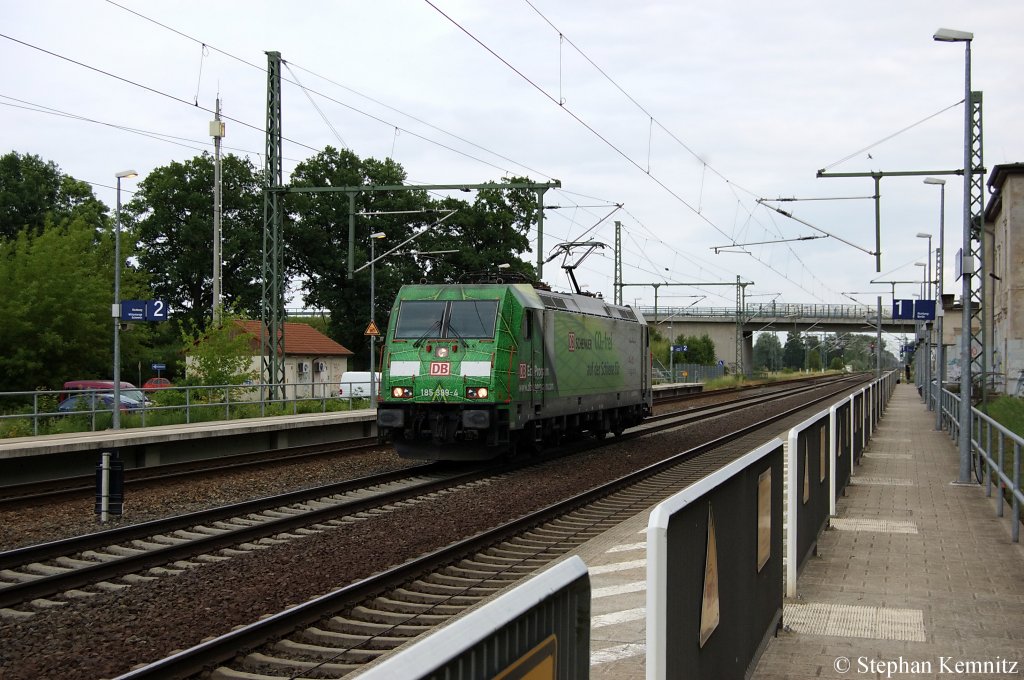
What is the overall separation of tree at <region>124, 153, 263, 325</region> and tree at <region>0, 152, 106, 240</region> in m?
3.16

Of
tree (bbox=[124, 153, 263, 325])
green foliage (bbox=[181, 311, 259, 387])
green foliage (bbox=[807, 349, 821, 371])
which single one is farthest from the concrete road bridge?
green foliage (bbox=[181, 311, 259, 387])

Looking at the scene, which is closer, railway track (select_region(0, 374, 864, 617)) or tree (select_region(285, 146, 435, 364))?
railway track (select_region(0, 374, 864, 617))

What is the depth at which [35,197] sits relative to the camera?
198ft

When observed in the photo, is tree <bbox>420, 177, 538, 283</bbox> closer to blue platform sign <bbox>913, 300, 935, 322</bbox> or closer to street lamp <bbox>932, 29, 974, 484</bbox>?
blue platform sign <bbox>913, 300, 935, 322</bbox>

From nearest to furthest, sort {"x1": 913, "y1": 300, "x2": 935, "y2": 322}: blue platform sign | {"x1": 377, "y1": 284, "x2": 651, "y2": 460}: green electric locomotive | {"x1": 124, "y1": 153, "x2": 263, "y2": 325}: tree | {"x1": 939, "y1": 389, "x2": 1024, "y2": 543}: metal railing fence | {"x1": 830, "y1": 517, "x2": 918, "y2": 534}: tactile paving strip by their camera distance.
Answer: {"x1": 939, "y1": 389, "x2": 1024, "y2": 543}: metal railing fence, {"x1": 830, "y1": 517, "x2": 918, "y2": 534}: tactile paving strip, {"x1": 377, "y1": 284, "x2": 651, "y2": 460}: green electric locomotive, {"x1": 913, "y1": 300, "x2": 935, "y2": 322}: blue platform sign, {"x1": 124, "y1": 153, "x2": 263, "y2": 325}: tree

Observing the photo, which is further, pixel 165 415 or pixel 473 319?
pixel 165 415

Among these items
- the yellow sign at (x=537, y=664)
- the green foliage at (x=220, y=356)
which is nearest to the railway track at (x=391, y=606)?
the yellow sign at (x=537, y=664)

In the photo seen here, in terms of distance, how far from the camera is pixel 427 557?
32.5 ft

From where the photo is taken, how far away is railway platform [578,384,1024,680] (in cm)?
610

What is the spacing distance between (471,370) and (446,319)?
1.20m

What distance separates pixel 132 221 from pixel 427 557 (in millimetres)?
56265

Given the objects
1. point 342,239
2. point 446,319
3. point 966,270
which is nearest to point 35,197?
point 342,239

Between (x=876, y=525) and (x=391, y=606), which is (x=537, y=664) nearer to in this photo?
(x=391, y=606)

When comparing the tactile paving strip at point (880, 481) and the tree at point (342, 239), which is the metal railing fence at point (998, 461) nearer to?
the tactile paving strip at point (880, 481)
